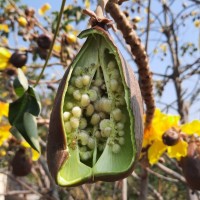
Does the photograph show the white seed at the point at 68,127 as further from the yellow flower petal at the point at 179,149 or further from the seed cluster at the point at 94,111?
the yellow flower petal at the point at 179,149

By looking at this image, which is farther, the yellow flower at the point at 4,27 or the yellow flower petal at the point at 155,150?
the yellow flower at the point at 4,27

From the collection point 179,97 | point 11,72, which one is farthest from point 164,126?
point 179,97

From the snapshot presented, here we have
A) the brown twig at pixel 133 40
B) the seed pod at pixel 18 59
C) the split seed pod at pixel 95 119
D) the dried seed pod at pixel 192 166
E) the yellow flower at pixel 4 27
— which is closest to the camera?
the split seed pod at pixel 95 119

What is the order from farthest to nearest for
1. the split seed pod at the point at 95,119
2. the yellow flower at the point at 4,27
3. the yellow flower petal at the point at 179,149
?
the yellow flower at the point at 4,27 → the yellow flower petal at the point at 179,149 → the split seed pod at the point at 95,119

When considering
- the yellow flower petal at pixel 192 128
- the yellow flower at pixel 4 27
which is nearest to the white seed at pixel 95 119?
the yellow flower petal at pixel 192 128

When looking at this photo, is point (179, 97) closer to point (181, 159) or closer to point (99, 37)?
point (181, 159)

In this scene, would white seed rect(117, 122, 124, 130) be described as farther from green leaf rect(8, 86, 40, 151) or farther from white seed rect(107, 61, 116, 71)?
green leaf rect(8, 86, 40, 151)

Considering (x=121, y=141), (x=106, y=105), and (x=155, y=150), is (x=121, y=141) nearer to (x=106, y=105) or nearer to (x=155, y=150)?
(x=106, y=105)
